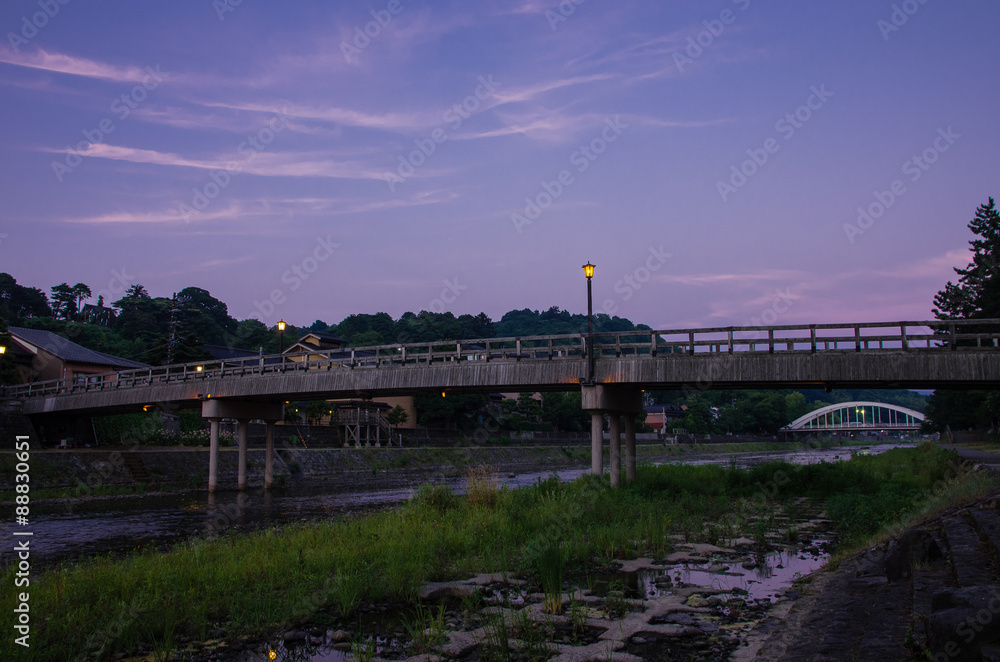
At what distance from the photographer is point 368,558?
47.0ft

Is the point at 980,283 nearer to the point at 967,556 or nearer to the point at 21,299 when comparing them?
the point at 967,556

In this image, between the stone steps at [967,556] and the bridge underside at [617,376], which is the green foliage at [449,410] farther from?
the stone steps at [967,556]

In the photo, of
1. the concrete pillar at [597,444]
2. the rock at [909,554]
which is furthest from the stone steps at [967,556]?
the concrete pillar at [597,444]

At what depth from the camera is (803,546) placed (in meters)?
16.3

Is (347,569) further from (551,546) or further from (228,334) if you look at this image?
(228,334)

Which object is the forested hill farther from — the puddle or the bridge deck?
the puddle

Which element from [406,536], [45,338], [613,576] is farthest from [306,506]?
[45,338]

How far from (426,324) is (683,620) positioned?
12000 cm

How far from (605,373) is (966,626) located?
21.7 metres

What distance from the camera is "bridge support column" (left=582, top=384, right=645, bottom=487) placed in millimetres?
27984

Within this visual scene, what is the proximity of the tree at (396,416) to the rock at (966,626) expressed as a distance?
217ft

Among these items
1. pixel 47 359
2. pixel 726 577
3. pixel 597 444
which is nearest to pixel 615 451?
pixel 597 444

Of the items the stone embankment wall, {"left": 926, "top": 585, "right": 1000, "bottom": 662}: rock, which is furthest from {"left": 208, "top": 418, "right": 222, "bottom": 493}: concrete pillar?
{"left": 926, "top": 585, "right": 1000, "bottom": 662}: rock

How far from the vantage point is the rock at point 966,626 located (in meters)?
5.85
